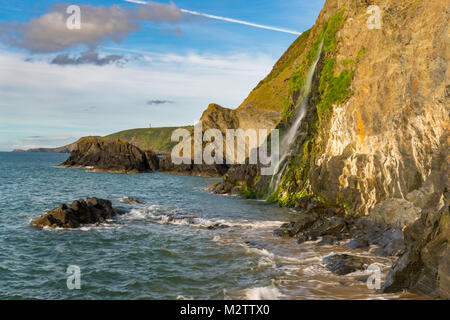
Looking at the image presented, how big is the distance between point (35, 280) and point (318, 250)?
12.5 metres

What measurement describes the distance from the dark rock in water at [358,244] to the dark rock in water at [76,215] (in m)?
16.2

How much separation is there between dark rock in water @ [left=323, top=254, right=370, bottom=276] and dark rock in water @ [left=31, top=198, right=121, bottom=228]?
16.0 meters

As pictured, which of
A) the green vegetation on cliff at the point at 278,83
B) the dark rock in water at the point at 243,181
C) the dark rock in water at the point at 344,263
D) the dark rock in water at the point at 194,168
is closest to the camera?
the dark rock in water at the point at 344,263

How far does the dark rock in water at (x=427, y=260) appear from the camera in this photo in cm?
1071

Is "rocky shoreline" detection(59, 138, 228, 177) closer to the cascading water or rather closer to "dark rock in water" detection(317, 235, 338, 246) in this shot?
the cascading water

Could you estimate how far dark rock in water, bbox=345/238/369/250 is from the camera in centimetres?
1831

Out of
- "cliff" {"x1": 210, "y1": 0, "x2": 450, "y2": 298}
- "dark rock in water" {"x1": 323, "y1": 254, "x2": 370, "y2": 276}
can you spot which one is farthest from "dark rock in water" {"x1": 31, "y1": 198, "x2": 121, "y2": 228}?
"dark rock in water" {"x1": 323, "y1": 254, "x2": 370, "y2": 276}

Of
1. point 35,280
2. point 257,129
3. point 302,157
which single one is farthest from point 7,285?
point 257,129

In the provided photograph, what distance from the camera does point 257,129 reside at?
303 feet

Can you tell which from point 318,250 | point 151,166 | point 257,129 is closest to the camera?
point 318,250

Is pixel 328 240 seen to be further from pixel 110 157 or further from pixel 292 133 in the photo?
pixel 110 157

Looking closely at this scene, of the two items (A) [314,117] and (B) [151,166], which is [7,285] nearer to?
(A) [314,117]

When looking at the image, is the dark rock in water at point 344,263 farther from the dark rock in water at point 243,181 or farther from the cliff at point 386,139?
the dark rock in water at point 243,181

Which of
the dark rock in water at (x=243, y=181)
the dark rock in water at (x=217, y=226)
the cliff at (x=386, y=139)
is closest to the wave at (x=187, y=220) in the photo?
the dark rock in water at (x=217, y=226)
